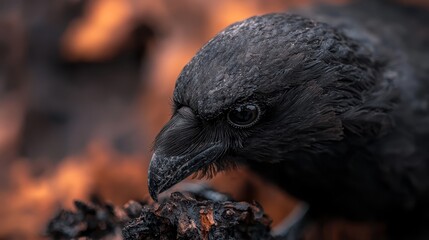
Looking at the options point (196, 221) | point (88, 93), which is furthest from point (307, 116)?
point (88, 93)

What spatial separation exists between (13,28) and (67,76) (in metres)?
0.55

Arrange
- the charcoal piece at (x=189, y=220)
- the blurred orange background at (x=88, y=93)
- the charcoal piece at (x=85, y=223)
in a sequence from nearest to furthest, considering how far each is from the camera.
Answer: the charcoal piece at (x=189, y=220), the charcoal piece at (x=85, y=223), the blurred orange background at (x=88, y=93)

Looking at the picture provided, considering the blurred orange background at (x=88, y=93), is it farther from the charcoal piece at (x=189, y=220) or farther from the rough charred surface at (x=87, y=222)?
the charcoal piece at (x=189, y=220)

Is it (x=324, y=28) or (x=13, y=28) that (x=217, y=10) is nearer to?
(x=13, y=28)

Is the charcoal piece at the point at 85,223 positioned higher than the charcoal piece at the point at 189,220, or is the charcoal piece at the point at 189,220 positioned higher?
the charcoal piece at the point at 85,223

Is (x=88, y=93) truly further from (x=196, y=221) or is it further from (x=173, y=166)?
(x=196, y=221)

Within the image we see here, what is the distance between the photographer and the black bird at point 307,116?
11.2 ft

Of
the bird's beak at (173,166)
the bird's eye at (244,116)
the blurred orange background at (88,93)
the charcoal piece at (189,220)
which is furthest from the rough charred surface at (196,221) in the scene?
the blurred orange background at (88,93)

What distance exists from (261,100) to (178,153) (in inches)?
18.4

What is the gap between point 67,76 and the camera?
5730 millimetres

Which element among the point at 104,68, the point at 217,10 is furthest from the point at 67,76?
the point at 217,10

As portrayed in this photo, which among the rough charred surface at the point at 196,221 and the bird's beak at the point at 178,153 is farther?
the bird's beak at the point at 178,153

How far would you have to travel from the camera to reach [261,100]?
3.43 m

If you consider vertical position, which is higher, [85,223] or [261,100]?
[85,223]
